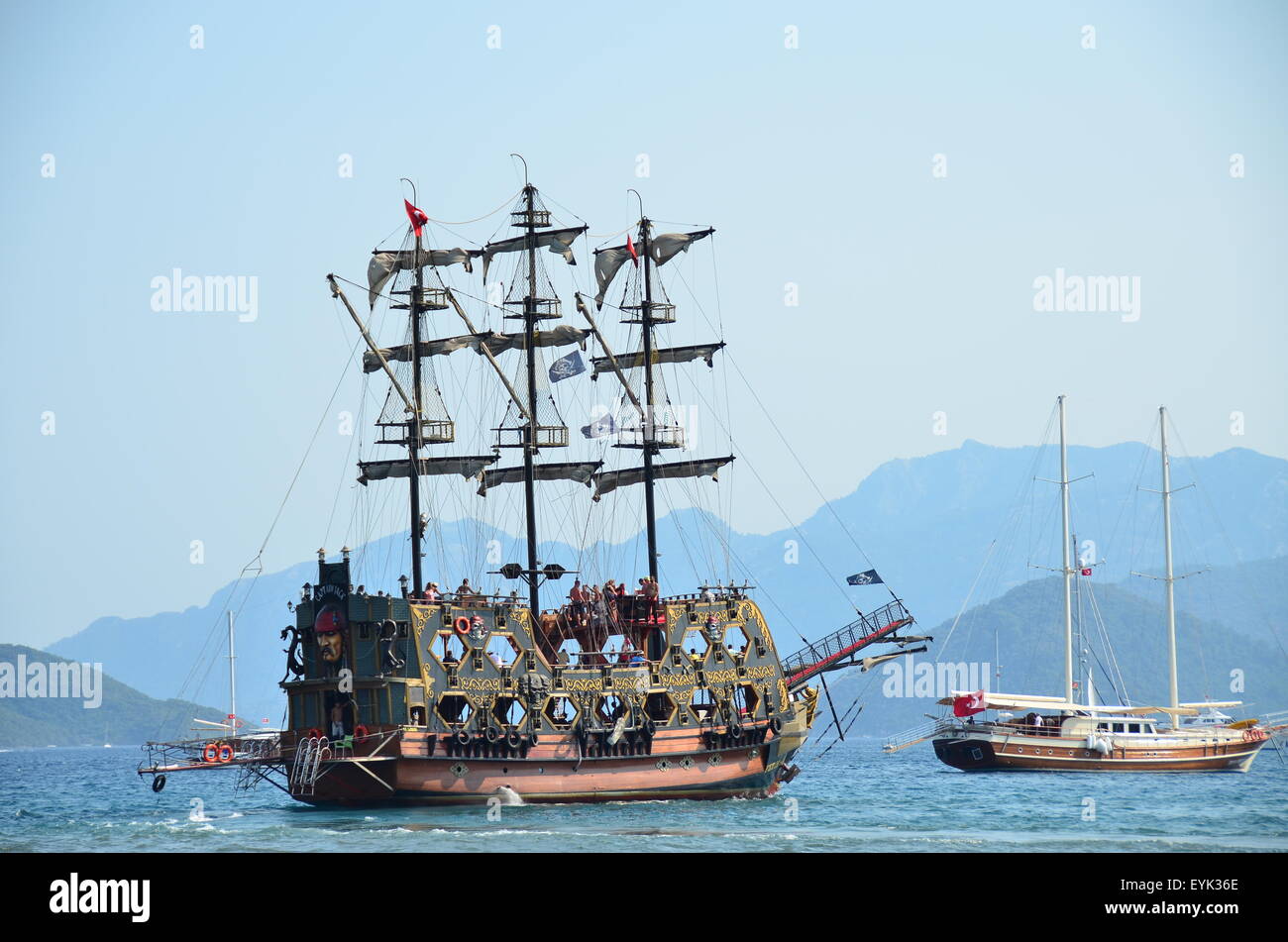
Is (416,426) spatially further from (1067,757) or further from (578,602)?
(1067,757)

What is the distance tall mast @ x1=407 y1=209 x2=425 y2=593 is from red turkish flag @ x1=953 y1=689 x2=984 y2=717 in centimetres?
3456

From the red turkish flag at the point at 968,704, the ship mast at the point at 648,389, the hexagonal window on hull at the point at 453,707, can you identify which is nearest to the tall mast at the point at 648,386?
the ship mast at the point at 648,389

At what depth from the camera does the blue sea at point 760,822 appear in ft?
145

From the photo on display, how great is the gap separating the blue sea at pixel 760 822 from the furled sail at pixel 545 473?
1320 cm

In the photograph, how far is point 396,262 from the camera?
202 ft

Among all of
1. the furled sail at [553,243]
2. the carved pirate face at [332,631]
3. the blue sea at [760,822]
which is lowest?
the blue sea at [760,822]

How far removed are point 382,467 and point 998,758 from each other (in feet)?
128

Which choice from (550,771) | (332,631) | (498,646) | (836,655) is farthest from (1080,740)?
(332,631)

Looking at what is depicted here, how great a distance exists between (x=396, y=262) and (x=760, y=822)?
23.7 m

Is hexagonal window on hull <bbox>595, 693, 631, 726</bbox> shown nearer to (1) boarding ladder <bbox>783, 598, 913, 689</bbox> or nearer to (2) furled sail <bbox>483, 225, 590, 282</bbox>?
(1) boarding ladder <bbox>783, 598, 913, 689</bbox>

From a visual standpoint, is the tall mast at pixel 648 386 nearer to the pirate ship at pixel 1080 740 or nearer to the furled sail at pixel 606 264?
the furled sail at pixel 606 264

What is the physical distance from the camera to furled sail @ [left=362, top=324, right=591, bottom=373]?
61969 mm
